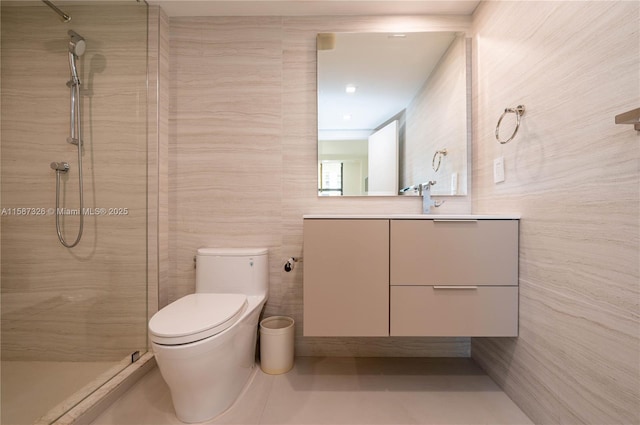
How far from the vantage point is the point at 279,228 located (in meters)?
1.59

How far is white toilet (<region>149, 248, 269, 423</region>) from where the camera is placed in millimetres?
968

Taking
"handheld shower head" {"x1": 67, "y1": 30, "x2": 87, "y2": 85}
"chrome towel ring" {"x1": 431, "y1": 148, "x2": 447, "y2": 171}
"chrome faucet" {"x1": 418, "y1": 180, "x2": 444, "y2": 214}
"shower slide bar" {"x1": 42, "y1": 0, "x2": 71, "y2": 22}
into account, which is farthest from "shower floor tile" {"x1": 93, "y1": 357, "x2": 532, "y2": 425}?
"shower slide bar" {"x1": 42, "y1": 0, "x2": 71, "y2": 22}

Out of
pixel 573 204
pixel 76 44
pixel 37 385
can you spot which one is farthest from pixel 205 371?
pixel 76 44

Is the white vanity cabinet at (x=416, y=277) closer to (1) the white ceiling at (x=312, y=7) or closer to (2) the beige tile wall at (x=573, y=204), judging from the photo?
(2) the beige tile wall at (x=573, y=204)

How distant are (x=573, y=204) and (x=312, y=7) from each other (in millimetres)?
1608

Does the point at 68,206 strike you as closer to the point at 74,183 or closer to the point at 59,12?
the point at 74,183

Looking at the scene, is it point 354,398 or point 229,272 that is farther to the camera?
point 229,272

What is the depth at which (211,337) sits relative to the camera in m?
1.00

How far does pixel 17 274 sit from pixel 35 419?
24.5 inches

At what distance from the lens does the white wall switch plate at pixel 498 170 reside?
4.21 ft

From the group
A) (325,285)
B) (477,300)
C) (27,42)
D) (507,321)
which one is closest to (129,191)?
(27,42)

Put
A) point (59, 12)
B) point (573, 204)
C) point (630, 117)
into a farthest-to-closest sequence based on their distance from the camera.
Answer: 1. point (59, 12)
2. point (573, 204)
3. point (630, 117)

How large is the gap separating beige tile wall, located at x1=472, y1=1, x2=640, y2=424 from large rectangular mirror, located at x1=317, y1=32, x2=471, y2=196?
26 cm

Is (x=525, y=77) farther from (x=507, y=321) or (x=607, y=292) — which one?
(x=507, y=321)
